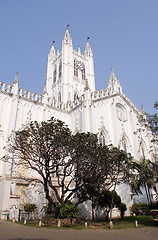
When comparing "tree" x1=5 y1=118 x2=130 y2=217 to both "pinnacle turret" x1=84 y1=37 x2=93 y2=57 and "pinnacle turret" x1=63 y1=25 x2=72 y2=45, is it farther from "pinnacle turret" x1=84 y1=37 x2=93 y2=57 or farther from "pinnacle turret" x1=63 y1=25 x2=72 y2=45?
"pinnacle turret" x1=84 y1=37 x2=93 y2=57

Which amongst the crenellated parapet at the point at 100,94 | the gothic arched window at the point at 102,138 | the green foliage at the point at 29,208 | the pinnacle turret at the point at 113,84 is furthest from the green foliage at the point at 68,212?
the pinnacle turret at the point at 113,84

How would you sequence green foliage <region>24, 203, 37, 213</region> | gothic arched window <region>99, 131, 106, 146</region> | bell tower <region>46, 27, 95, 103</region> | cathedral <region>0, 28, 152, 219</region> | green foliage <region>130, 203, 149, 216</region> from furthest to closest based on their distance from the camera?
1. bell tower <region>46, 27, 95, 103</region>
2. gothic arched window <region>99, 131, 106, 146</region>
3. green foliage <region>130, 203, 149, 216</region>
4. cathedral <region>0, 28, 152, 219</region>
5. green foliage <region>24, 203, 37, 213</region>

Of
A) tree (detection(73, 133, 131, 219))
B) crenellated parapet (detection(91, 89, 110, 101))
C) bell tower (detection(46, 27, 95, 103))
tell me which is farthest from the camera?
bell tower (detection(46, 27, 95, 103))

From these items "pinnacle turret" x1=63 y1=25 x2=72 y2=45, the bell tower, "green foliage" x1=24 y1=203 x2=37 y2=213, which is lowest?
"green foliage" x1=24 y1=203 x2=37 y2=213

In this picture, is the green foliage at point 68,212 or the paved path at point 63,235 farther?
the green foliage at point 68,212

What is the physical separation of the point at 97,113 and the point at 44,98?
7596 millimetres

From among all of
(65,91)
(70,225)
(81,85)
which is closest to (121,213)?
(70,225)

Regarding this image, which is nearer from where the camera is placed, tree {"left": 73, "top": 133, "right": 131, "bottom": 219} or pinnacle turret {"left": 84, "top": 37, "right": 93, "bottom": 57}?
tree {"left": 73, "top": 133, "right": 131, "bottom": 219}

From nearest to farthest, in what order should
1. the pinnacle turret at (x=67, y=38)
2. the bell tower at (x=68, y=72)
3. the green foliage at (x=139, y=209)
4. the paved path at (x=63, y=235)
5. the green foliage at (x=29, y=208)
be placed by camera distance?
the paved path at (x=63, y=235), the green foliage at (x=29, y=208), the green foliage at (x=139, y=209), the bell tower at (x=68, y=72), the pinnacle turret at (x=67, y=38)

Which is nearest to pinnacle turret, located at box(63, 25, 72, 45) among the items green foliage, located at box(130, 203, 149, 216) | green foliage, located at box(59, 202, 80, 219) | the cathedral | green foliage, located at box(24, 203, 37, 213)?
the cathedral

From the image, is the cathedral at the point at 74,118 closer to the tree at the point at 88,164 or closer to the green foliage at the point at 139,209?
the green foliage at the point at 139,209

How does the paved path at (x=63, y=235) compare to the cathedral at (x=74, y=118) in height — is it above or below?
below

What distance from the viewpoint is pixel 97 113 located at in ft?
80.2

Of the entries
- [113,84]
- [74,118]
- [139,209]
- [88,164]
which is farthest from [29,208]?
[113,84]
